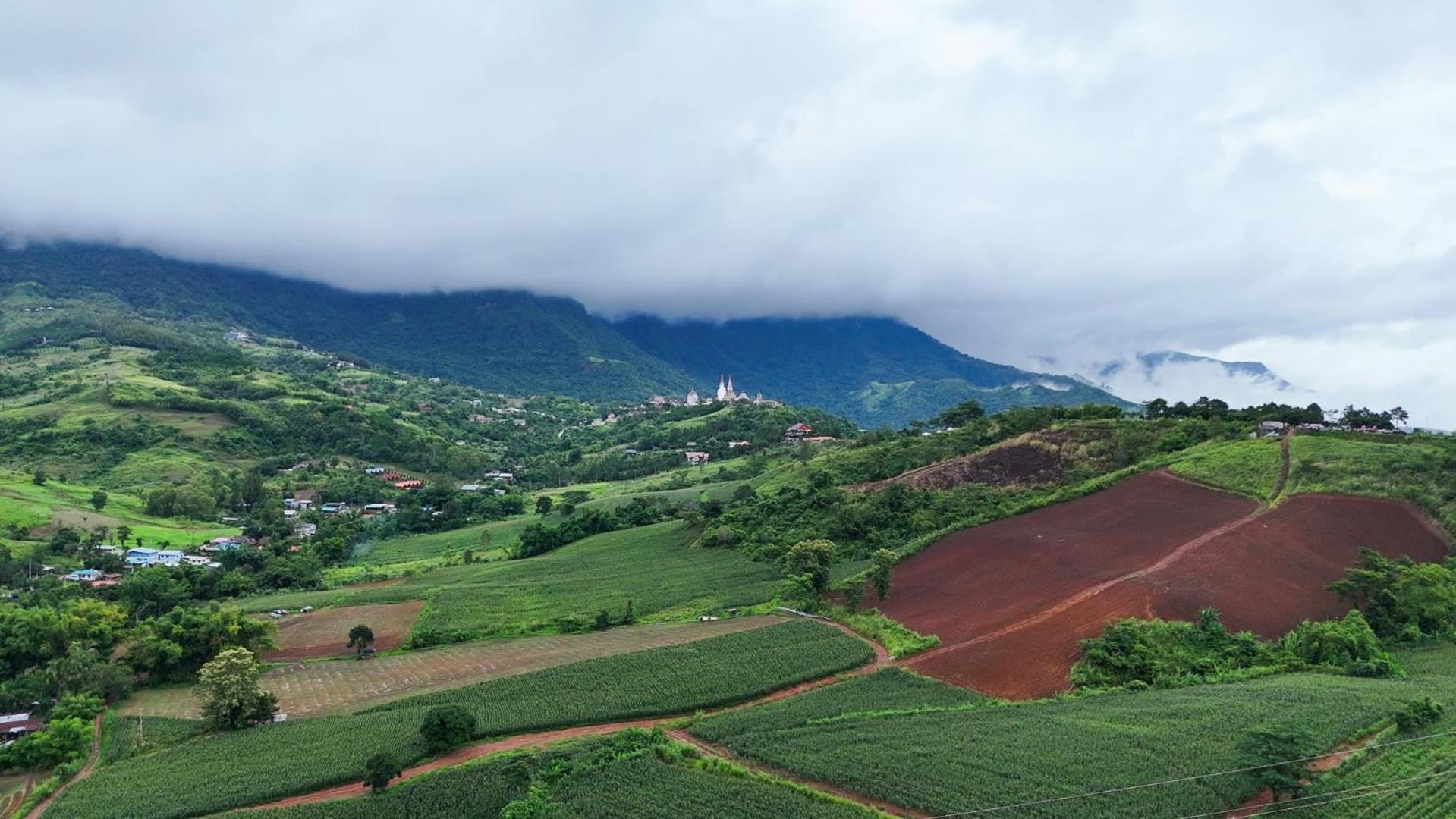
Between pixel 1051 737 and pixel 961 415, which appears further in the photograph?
pixel 961 415

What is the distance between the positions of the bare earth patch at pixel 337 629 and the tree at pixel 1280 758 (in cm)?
4719

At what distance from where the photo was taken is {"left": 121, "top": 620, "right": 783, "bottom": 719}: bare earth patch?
4203 centimetres

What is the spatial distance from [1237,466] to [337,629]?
228ft

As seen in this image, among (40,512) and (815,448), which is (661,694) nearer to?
(815,448)

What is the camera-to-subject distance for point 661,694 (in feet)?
124

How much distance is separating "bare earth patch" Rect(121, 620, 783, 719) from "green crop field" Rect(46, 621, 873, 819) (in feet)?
7.74

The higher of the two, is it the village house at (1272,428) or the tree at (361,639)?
the village house at (1272,428)

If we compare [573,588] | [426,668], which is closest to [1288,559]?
[573,588]

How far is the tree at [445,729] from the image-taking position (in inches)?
1319

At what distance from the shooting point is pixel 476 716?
36.7 metres

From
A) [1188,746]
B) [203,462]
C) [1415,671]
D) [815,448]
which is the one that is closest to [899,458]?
[815,448]

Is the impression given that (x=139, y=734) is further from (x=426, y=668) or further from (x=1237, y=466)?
(x=1237, y=466)

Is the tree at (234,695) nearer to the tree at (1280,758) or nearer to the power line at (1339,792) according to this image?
the power line at (1339,792)

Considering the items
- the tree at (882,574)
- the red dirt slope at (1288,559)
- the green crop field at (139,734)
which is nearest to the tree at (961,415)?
the red dirt slope at (1288,559)
